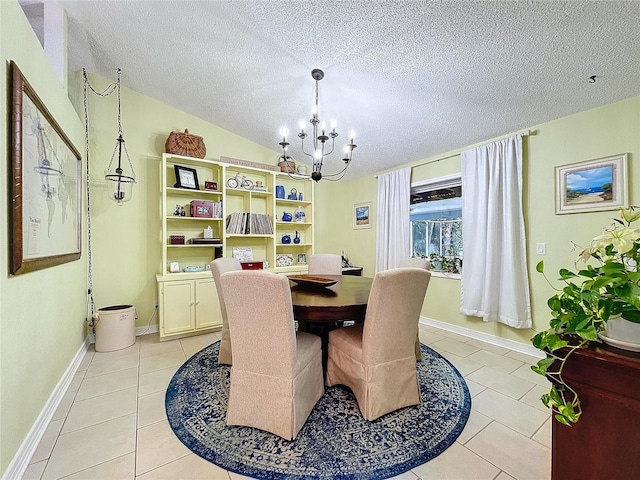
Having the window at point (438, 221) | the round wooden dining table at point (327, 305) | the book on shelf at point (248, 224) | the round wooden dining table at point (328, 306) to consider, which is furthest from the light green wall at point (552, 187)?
the book on shelf at point (248, 224)

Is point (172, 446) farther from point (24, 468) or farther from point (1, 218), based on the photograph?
point (1, 218)

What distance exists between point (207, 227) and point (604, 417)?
149 inches

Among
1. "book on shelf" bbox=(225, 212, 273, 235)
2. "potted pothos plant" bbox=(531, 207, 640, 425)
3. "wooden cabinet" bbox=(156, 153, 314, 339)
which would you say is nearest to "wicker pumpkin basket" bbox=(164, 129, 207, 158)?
"wooden cabinet" bbox=(156, 153, 314, 339)

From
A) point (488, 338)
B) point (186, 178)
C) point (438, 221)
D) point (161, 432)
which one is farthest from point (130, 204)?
point (488, 338)

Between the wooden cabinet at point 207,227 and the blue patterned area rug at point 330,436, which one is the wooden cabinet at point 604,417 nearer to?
the blue patterned area rug at point 330,436

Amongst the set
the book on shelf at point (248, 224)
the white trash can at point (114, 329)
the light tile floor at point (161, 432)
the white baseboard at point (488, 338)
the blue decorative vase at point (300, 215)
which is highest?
the blue decorative vase at point (300, 215)

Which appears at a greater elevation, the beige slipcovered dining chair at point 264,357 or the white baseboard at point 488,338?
the beige slipcovered dining chair at point 264,357

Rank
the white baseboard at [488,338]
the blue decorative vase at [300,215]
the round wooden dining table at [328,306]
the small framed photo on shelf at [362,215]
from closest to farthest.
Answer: the round wooden dining table at [328,306]
the white baseboard at [488,338]
the blue decorative vase at [300,215]
the small framed photo on shelf at [362,215]

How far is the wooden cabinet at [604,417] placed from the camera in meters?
0.73

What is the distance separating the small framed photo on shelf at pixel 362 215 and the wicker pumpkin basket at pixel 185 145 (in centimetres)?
248

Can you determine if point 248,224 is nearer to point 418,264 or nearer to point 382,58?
point 418,264

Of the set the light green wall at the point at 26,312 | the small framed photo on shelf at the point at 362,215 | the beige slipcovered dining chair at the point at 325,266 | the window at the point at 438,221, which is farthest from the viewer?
the small framed photo on shelf at the point at 362,215

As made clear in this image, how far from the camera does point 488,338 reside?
3.04 meters

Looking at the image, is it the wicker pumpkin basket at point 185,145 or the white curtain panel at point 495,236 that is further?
the wicker pumpkin basket at point 185,145
